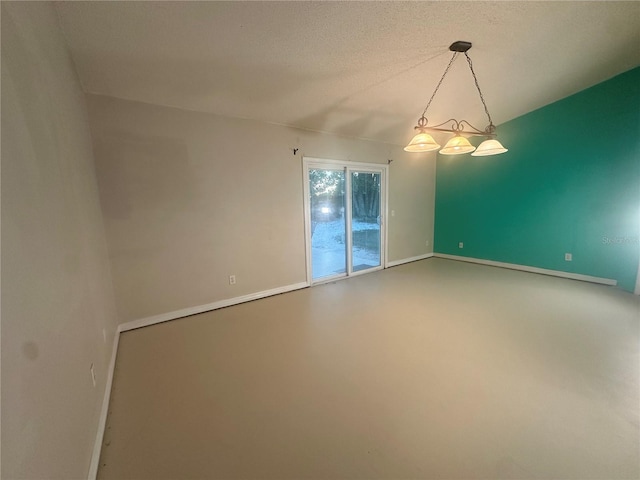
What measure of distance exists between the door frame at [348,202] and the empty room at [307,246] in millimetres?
48

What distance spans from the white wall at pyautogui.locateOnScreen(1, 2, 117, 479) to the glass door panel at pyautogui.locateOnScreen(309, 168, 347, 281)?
107 inches

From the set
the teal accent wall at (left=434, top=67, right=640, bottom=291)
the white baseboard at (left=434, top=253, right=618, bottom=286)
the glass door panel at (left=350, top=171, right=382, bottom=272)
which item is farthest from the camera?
the glass door panel at (left=350, top=171, right=382, bottom=272)

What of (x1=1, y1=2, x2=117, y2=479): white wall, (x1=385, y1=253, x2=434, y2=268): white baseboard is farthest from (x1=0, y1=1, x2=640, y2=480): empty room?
(x1=385, y1=253, x2=434, y2=268): white baseboard

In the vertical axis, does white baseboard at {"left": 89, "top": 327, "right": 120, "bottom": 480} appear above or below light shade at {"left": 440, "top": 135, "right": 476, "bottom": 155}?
below

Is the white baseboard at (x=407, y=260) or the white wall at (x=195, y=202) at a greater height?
the white wall at (x=195, y=202)

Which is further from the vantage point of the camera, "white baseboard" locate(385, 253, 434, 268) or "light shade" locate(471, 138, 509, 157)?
"white baseboard" locate(385, 253, 434, 268)

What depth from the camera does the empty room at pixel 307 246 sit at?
1192 millimetres

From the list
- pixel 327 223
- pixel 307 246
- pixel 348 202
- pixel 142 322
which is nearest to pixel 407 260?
pixel 348 202

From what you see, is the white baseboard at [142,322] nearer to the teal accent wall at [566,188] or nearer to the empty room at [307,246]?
the empty room at [307,246]

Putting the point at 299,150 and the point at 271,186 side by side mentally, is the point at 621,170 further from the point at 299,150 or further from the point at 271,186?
the point at 271,186

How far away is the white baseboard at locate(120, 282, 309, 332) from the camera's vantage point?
272 cm

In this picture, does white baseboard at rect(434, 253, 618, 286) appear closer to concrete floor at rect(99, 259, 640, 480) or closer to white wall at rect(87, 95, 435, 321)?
concrete floor at rect(99, 259, 640, 480)

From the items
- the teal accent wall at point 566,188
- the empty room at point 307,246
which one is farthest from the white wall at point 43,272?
the teal accent wall at point 566,188

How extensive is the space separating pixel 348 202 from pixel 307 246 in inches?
41.6
